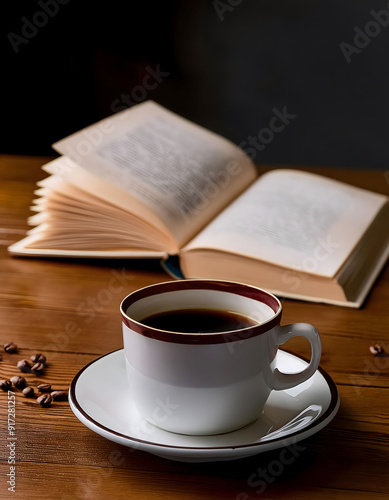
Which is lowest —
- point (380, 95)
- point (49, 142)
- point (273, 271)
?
point (49, 142)

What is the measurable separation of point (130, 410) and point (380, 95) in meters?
3.21

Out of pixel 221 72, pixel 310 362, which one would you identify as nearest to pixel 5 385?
pixel 310 362

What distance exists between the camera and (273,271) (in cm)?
101

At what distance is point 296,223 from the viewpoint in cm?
112

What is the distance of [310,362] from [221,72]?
127 inches

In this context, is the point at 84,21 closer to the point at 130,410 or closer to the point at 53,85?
the point at 53,85

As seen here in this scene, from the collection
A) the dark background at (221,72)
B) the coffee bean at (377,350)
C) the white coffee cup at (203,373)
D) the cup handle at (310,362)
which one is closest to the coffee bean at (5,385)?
the white coffee cup at (203,373)

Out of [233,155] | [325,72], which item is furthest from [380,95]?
[233,155]

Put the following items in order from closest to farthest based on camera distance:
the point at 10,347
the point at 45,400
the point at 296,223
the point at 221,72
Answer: the point at 45,400 < the point at 10,347 < the point at 296,223 < the point at 221,72

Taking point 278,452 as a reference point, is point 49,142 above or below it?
below

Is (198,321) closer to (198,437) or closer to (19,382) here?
(198,437)

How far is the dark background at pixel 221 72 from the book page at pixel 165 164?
2122 mm

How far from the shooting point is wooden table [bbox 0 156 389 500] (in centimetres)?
54

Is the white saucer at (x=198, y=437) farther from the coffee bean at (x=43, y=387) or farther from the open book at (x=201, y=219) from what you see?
the open book at (x=201, y=219)
